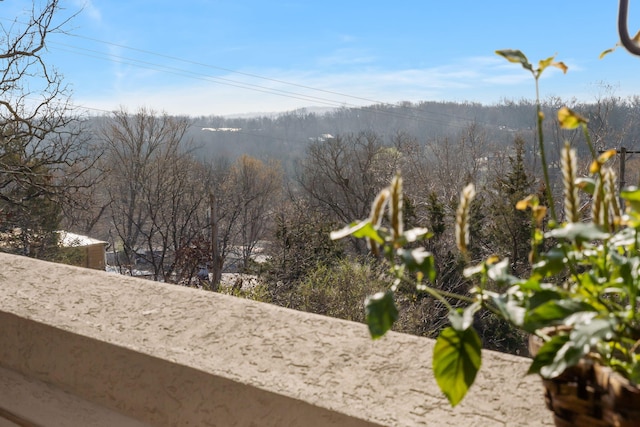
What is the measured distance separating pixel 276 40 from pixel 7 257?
57.8 metres

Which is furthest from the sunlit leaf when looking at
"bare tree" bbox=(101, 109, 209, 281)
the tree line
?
"bare tree" bbox=(101, 109, 209, 281)

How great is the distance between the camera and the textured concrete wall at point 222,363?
2.05ft

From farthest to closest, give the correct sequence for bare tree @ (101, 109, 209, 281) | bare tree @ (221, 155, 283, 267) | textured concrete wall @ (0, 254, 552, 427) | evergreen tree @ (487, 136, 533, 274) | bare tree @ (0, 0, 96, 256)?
bare tree @ (221, 155, 283, 267) → bare tree @ (101, 109, 209, 281) → evergreen tree @ (487, 136, 533, 274) → bare tree @ (0, 0, 96, 256) → textured concrete wall @ (0, 254, 552, 427)

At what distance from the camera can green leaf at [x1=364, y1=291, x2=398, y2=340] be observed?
42 centimetres

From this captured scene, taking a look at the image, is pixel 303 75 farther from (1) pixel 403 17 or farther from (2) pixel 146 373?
(2) pixel 146 373

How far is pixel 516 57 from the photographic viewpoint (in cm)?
47

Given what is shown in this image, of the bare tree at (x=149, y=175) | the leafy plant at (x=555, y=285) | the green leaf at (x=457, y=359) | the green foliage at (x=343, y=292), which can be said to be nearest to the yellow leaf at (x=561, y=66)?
the leafy plant at (x=555, y=285)

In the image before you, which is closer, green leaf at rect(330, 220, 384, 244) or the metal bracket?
green leaf at rect(330, 220, 384, 244)

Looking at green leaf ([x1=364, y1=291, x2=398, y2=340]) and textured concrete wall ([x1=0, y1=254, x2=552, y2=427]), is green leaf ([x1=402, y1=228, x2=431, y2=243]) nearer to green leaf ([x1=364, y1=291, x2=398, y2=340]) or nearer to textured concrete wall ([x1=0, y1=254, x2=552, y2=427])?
green leaf ([x1=364, y1=291, x2=398, y2=340])

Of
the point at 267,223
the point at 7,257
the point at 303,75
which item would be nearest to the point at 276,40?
the point at 303,75

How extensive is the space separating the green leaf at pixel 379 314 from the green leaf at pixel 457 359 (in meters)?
0.05

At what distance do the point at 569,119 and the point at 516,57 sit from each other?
62mm

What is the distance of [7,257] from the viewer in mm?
1331

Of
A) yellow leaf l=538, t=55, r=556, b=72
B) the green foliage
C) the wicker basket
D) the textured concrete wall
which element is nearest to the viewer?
the wicker basket
